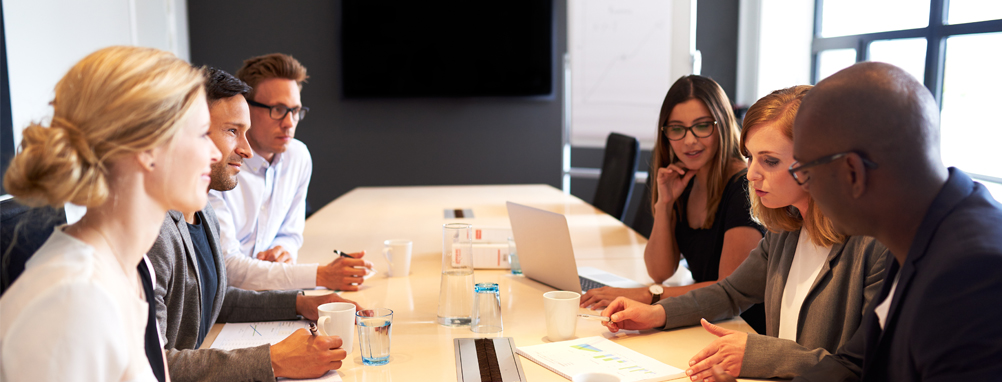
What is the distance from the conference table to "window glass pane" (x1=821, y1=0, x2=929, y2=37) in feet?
7.60

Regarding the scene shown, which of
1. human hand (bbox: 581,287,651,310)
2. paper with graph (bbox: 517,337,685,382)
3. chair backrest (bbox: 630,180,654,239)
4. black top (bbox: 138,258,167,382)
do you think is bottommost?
chair backrest (bbox: 630,180,654,239)

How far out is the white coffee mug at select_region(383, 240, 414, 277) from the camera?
1.94 metres

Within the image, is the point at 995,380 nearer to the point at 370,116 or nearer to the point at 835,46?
the point at 835,46

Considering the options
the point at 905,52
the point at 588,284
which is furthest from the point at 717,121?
the point at 905,52

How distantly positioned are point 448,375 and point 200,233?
2.34 ft

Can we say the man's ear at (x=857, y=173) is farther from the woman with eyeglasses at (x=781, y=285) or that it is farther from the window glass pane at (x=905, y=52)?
the window glass pane at (x=905, y=52)

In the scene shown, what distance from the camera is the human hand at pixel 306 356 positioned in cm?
118

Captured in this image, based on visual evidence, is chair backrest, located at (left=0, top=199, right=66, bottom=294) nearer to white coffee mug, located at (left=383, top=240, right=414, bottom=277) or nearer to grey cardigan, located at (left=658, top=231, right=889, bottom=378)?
white coffee mug, located at (left=383, top=240, right=414, bottom=277)

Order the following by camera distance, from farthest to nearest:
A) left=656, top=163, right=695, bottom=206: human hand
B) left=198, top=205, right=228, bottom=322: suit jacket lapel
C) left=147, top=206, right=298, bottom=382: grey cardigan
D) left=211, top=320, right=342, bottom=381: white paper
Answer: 1. left=656, top=163, right=695, bottom=206: human hand
2. left=198, top=205, right=228, bottom=322: suit jacket lapel
3. left=211, top=320, right=342, bottom=381: white paper
4. left=147, top=206, right=298, bottom=382: grey cardigan

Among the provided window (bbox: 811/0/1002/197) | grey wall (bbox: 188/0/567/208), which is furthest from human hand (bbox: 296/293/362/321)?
grey wall (bbox: 188/0/567/208)

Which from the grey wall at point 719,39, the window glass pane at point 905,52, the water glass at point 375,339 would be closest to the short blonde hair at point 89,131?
the water glass at point 375,339

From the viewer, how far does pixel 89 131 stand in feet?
2.56

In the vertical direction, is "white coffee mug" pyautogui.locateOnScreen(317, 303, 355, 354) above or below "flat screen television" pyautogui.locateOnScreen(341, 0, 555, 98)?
below

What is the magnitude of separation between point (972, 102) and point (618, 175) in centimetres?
197
